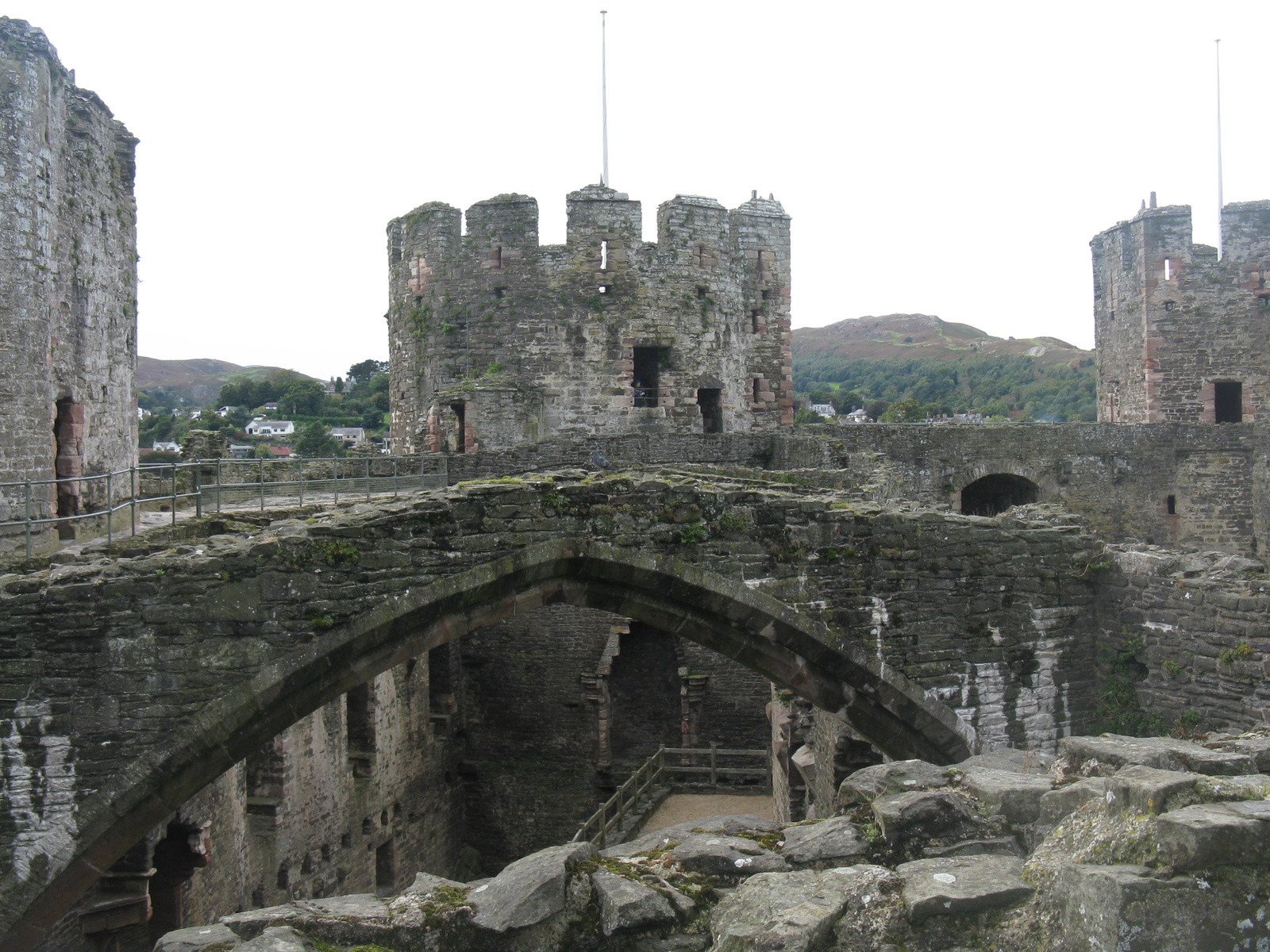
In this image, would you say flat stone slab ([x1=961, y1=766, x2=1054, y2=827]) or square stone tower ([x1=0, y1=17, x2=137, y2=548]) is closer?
flat stone slab ([x1=961, y1=766, x2=1054, y2=827])

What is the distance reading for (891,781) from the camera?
17.1 feet

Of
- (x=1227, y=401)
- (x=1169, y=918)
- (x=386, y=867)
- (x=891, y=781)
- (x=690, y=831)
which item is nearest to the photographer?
(x=1169, y=918)

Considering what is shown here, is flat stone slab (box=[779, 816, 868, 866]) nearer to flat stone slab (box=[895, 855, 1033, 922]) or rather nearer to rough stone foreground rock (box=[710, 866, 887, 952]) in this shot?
rough stone foreground rock (box=[710, 866, 887, 952])

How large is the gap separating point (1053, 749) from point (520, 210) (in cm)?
1293

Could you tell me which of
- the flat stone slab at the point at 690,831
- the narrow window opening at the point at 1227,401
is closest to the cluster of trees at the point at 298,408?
the narrow window opening at the point at 1227,401

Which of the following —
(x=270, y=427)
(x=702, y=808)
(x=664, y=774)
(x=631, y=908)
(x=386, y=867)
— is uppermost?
(x=270, y=427)

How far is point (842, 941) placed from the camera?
3836 millimetres

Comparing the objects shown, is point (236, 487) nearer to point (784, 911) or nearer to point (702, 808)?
point (784, 911)

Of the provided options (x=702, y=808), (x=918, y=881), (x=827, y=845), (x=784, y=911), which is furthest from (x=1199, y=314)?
(x=784, y=911)

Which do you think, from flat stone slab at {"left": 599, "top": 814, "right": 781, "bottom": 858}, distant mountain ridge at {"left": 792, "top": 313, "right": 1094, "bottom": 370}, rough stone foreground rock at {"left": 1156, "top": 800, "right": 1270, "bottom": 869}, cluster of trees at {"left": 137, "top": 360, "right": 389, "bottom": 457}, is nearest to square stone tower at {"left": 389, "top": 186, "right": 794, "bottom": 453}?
flat stone slab at {"left": 599, "top": 814, "right": 781, "bottom": 858}

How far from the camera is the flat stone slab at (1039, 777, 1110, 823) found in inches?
170

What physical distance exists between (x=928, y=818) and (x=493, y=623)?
3.76 metres

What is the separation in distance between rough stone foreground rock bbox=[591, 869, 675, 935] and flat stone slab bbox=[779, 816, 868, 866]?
0.69 metres

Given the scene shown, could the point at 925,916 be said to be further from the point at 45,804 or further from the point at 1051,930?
the point at 45,804
